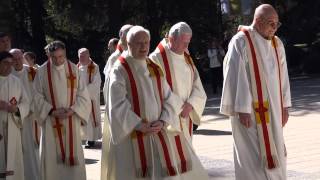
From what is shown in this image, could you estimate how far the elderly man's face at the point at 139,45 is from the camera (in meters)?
6.41

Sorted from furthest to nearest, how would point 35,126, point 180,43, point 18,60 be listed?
point 35,126 → point 18,60 → point 180,43

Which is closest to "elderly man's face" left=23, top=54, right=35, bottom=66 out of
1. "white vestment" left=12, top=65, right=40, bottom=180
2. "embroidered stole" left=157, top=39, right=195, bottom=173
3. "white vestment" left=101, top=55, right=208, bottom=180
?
"white vestment" left=12, top=65, right=40, bottom=180

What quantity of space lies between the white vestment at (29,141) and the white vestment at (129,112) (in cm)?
219

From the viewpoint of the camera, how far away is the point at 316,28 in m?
30.8

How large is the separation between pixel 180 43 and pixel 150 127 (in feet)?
5.11

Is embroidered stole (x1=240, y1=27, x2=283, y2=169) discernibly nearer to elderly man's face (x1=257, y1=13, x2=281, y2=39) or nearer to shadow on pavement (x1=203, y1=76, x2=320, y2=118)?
elderly man's face (x1=257, y1=13, x2=281, y2=39)

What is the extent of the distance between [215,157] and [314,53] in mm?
18892

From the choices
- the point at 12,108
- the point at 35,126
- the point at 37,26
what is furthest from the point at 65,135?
the point at 37,26

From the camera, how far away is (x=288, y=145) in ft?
36.6

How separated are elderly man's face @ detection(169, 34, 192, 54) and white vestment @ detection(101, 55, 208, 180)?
103 centimetres

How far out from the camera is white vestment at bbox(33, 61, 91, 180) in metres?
8.71

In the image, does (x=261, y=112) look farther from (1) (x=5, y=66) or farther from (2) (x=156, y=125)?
(1) (x=5, y=66)

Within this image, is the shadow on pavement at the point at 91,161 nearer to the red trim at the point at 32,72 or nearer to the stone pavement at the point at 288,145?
the stone pavement at the point at 288,145

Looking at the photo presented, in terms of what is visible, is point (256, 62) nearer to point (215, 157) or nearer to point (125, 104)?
point (125, 104)
